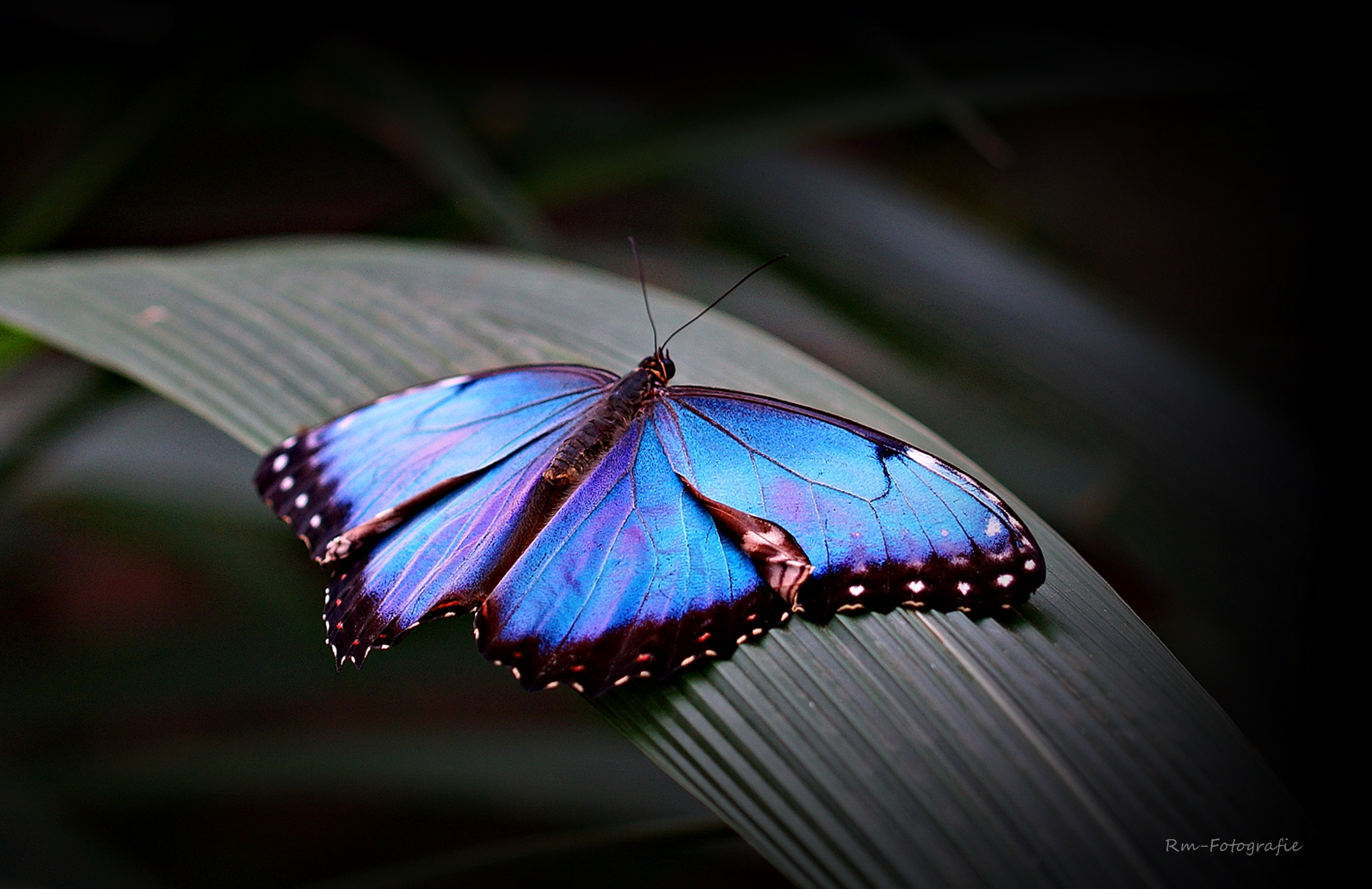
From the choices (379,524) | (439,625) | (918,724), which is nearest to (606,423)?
(379,524)

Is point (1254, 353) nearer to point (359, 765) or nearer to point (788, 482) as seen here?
point (788, 482)

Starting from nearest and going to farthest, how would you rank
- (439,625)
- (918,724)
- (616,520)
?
(918,724)
(616,520)
(439,625)

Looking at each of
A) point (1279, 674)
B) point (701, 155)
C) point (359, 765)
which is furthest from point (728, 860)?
point (701, 155)

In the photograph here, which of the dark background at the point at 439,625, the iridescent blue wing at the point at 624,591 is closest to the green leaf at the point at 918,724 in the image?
the iridescent blue wing at the point at 624,591

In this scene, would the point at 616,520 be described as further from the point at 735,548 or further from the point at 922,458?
the point at 922,458

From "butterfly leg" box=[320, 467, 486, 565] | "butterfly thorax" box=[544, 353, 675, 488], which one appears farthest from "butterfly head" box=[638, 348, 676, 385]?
"butterfly leg" box=[320, 467, 486, 565]

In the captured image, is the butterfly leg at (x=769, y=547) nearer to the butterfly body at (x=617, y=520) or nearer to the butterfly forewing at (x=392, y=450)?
the butterfly body at (x=617, y=520)
